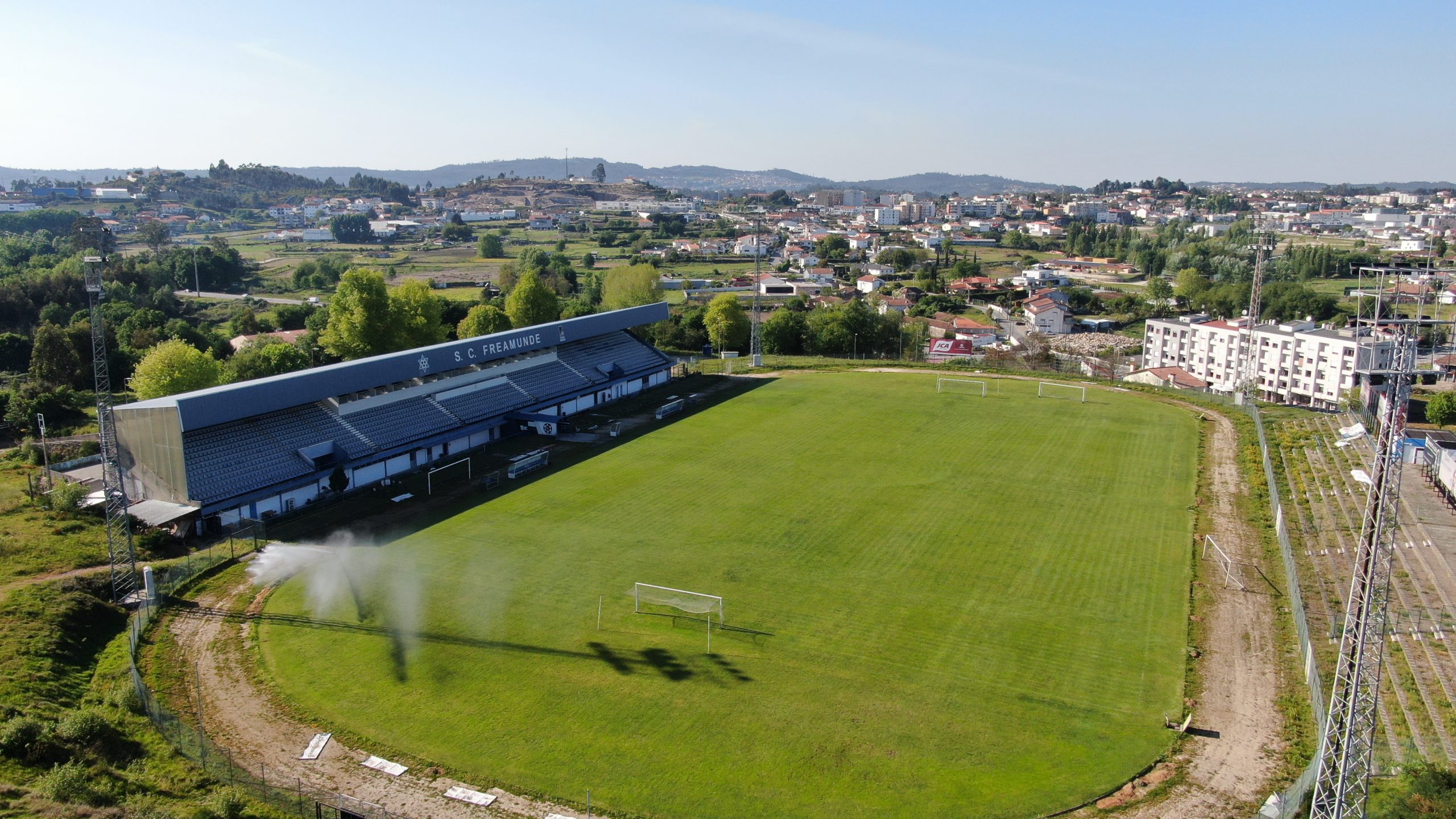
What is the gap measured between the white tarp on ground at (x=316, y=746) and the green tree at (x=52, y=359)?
1493 inches

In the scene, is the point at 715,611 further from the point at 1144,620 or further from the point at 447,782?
the point at 1144,620

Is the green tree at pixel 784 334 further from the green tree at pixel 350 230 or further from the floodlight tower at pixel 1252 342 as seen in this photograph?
the green tree at pixel 350 230

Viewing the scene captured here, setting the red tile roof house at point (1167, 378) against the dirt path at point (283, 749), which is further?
the red tile roof house at point (1167, 378)

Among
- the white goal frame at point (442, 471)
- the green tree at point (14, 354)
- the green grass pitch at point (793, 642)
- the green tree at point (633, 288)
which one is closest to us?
the green grass pitch at point (793, 642)

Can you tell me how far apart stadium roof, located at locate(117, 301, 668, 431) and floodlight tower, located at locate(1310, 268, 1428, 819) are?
28056 millimetres

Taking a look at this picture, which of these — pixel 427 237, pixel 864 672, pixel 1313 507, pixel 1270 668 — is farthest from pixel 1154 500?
pixel 427 237

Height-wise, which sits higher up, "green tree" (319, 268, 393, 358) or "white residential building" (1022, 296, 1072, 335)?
"green tree" (319, 268, 393, 358)

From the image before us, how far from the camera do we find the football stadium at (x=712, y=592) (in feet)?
48.9

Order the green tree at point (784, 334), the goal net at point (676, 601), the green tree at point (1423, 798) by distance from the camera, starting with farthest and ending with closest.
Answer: the green tree at point (784, 334) → the goal net at point (676, 601) → the green tree at point (1423, 798)

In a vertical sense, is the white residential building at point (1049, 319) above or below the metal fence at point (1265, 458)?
above

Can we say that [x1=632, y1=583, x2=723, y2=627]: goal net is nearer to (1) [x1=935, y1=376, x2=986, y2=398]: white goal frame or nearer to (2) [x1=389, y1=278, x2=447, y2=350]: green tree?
(1) [x1=935, y1=376, x2=986, y2=398]: white goal frame

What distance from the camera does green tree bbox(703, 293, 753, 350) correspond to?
5784 centimetres

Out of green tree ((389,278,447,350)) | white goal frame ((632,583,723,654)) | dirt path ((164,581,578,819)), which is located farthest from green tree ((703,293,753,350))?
dirt path ((164,581,578,819))

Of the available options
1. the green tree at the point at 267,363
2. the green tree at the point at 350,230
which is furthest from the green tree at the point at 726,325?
the green tree at the point at 350,230
